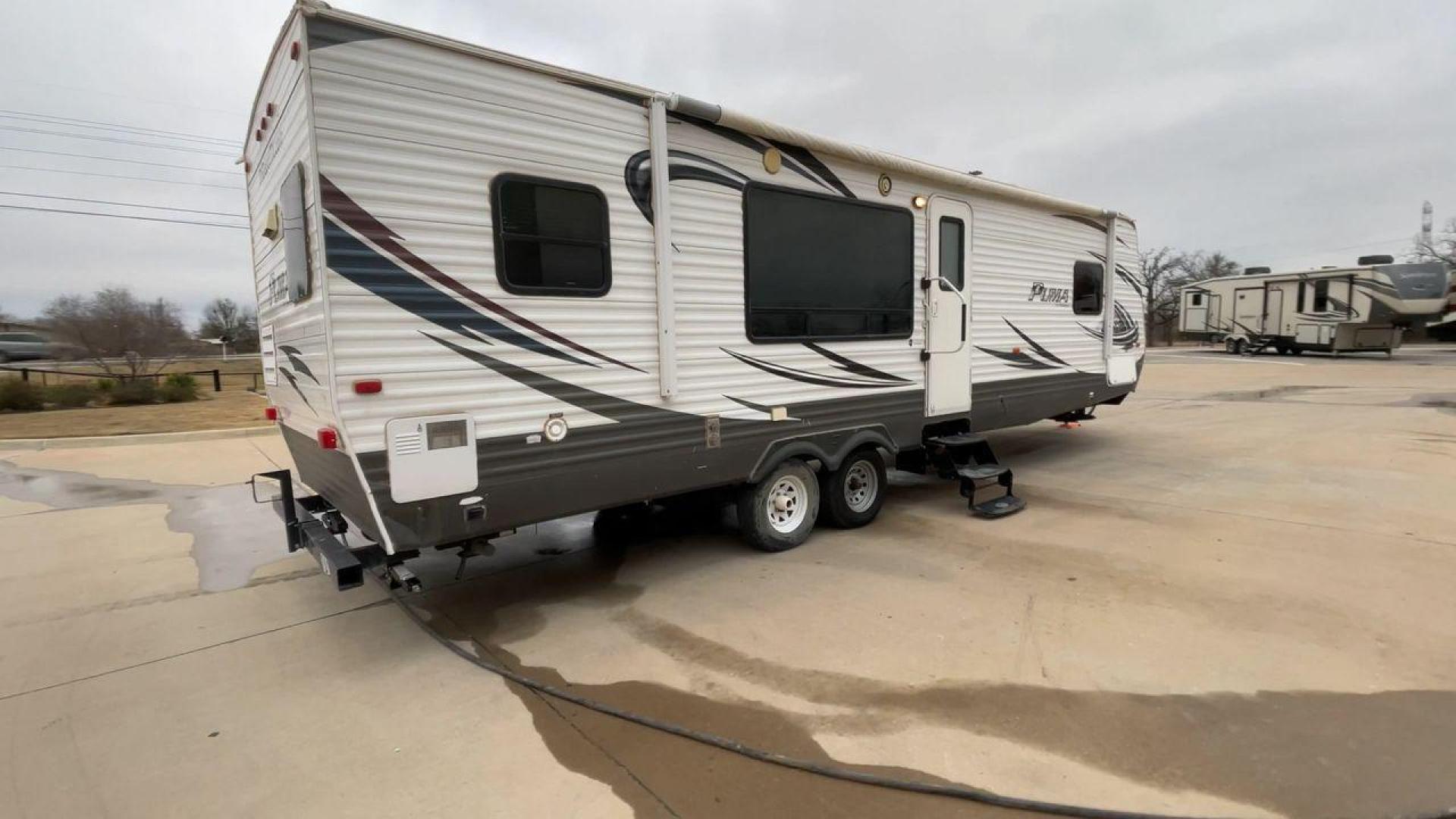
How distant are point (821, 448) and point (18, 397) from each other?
57.1ft

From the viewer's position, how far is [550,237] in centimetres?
391

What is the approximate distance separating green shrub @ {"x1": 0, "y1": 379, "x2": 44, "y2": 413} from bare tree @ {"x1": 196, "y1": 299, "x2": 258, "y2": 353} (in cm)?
2302

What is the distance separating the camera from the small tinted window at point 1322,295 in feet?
80.6

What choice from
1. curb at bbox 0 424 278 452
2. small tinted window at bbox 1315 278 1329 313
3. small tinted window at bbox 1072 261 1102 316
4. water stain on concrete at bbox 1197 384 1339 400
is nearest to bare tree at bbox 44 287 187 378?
curb at bbox 0 424 278 452

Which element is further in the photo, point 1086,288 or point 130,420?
point 130,420

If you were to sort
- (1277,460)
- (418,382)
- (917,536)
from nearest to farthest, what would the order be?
(418,382) → (917,536) → (1277,460)

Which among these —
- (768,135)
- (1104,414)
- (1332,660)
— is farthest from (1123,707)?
(1104,414)

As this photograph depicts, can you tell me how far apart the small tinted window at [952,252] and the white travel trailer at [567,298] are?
30 mm

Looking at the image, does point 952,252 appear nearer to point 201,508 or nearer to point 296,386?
point 296,386

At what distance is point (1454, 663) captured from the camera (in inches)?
134

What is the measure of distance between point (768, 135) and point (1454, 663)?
4.84m

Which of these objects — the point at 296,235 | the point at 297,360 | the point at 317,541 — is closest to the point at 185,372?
the point at 297,360

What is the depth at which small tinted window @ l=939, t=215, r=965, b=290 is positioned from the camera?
6.35 meters

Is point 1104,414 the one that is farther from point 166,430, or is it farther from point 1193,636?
point 166,430
